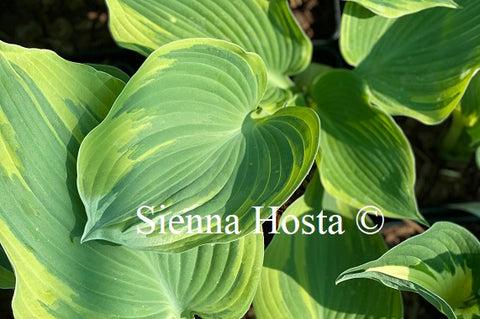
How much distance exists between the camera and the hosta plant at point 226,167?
782 millimetres

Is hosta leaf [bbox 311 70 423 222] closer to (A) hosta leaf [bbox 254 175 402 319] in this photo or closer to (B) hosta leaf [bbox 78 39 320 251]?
(A) hosta leaf [bbox 254 175 402 319]

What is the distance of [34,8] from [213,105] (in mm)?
716

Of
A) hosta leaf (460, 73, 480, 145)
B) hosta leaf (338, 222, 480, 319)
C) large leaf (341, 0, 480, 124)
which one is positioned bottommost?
hosta leaf (338, 222, 480, 319)

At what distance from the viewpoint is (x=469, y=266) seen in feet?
2.99

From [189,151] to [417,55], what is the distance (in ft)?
1.49

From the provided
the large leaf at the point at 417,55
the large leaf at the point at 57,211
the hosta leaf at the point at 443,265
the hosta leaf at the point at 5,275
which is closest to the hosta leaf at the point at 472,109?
the large leaf at the point at 417,55

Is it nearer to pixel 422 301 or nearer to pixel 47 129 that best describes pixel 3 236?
pixel 47 129

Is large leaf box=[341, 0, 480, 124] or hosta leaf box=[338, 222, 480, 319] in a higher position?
large leaf box=[341, 0, 480, 124]

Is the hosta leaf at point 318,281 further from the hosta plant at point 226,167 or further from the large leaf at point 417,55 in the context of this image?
the large leaf at point 417,55

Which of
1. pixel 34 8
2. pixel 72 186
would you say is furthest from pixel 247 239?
pixel 34 8

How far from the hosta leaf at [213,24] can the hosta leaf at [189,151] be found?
0.44 feet

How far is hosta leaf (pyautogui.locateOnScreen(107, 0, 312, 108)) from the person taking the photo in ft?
3.15

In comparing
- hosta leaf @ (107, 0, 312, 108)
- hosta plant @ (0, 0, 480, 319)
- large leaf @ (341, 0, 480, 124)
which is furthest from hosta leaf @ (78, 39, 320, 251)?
large leaf @ (341, 0, 480, 124)

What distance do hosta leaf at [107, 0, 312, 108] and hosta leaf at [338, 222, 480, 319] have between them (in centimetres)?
35
